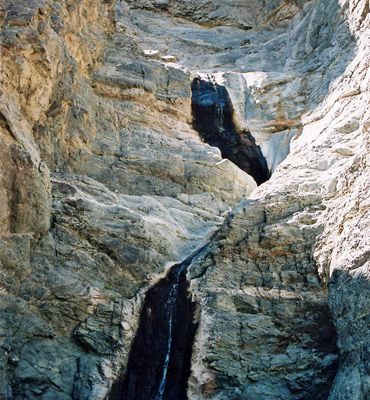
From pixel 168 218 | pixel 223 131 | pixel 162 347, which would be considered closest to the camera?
pixel 162 347

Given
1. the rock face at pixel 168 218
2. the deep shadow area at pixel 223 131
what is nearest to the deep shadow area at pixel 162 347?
the rock face at pixel 168 218

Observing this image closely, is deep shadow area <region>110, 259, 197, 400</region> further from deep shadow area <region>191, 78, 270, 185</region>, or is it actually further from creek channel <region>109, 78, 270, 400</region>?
deep shadow area <region>191, 78, 270, 185</region>

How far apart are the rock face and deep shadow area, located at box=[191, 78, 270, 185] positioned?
0.91 feet

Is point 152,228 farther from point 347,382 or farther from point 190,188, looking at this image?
point 347,382

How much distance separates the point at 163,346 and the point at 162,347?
0.14 ft

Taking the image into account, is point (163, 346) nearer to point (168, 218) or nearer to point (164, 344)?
point (164, 344)

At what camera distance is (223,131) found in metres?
25.5

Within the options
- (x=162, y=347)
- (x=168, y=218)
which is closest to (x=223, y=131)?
(x=168, y=218)

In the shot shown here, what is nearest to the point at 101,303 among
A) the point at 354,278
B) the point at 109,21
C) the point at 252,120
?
the point at 354,278

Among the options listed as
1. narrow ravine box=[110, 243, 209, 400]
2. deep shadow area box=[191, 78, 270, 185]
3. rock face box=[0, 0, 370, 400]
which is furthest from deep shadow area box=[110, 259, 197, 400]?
deep shadow area box=[191, 78, 270, 185]

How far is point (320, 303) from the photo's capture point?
513 inches

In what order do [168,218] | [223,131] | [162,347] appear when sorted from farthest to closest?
[223,131] < [168,218] < [162,347]

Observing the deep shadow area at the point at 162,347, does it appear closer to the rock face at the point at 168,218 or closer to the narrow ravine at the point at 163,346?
the narrow ravine at the point at 163,346

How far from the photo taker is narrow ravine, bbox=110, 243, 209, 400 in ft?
41.9
